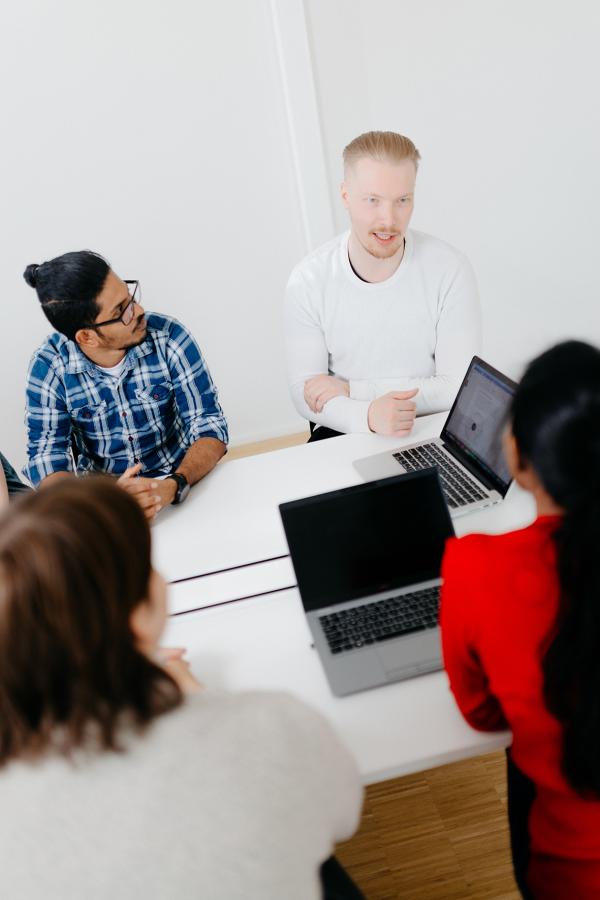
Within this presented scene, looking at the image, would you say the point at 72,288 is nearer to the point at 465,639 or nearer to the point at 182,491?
the point at 182,491

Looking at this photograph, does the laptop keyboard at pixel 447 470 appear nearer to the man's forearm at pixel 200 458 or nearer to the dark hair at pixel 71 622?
the man's forearm at pixel 200 458

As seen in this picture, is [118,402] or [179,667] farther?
[118,402]

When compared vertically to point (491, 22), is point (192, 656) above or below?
below

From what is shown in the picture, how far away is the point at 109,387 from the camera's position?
2.15 metres

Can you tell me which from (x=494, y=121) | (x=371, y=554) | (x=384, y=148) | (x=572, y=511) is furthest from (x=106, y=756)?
(x=494, y=121)

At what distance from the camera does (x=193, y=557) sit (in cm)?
173

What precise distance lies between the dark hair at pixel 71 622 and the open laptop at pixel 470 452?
3.16 ft

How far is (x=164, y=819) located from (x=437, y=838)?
1.16 metres

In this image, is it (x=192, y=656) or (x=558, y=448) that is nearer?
(x=558, y=448)

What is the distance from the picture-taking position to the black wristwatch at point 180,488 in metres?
1.90

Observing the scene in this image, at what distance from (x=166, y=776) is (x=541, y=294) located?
11.2ft

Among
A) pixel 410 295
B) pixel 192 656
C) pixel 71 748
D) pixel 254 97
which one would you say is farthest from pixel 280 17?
pixel 71 748

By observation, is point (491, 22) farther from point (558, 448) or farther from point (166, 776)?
point (166, 776)

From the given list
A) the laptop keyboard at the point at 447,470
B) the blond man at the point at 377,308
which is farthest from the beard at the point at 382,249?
the laptop keyboard at the point at 447,470
